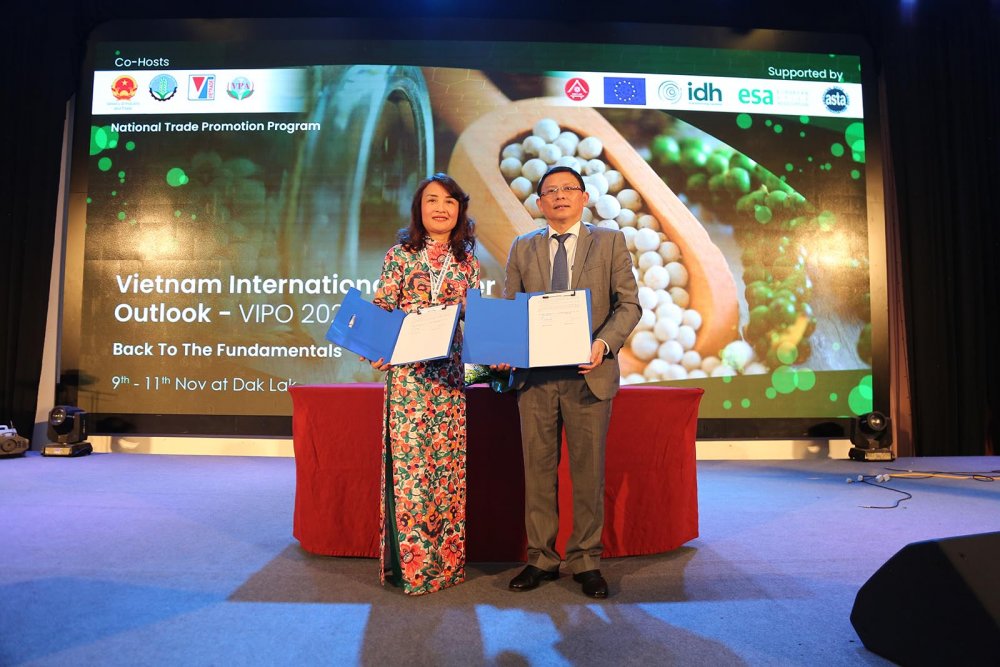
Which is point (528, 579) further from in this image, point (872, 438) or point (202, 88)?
point (202, 88)

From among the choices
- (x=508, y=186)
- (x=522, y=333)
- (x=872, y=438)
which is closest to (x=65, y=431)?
(x=508, y=186)

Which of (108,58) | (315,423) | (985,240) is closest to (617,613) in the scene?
(315,423)

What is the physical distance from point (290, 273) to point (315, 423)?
3010 millimetres

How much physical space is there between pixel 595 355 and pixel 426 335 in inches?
21.4

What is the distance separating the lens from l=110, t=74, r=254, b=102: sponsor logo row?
5242 millimetres

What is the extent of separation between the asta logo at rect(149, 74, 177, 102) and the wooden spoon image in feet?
7.11

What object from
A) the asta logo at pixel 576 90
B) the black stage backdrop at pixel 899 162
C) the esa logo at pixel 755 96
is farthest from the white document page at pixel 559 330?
the black stage backdrop at pixel 899 162

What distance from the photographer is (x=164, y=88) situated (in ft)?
17.3

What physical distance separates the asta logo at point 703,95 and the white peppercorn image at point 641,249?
92 cm

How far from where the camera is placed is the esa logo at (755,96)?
5301 mm

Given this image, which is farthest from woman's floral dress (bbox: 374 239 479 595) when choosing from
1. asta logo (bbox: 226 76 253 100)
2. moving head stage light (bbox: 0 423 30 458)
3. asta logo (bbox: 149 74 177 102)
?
moving head stage light (bbox: 0 423 30 458)

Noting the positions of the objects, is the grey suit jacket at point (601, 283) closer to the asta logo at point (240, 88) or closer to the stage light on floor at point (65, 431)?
→ the asta logo at point (240, 88)

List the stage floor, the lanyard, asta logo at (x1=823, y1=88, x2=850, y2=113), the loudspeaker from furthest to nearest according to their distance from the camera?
asta logo at (x1=823, y1=88, x2=850, y2=113), the lanyard, the stage floor, the loudspeaker

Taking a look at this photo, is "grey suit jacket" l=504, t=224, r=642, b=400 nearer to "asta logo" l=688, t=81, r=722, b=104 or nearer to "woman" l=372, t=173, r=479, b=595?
"woman" l=372, t=173, r=479, b=595
